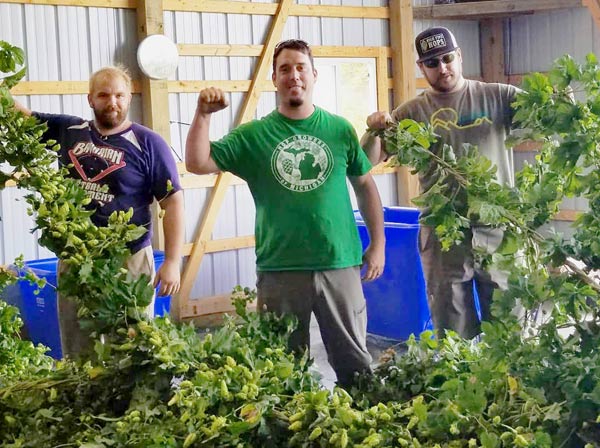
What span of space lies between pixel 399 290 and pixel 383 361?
4.54 meters

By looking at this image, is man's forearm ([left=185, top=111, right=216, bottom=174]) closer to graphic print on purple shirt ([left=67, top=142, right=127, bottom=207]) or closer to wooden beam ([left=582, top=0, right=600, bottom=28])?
graphic print on purple shirt ([left=67, top=142, right=127, bottom=207])

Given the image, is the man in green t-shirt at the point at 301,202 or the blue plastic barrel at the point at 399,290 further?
the blue plastic barrel at the point at 399,290

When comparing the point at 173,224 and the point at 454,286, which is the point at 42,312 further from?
the point at 454,286

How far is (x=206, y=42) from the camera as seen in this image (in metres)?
7.72

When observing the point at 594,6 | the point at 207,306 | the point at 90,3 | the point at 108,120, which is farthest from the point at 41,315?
the point at 594,6

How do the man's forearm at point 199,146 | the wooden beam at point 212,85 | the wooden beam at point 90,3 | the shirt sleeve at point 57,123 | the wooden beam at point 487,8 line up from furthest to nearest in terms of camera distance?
the wooden beam at point 487,8, the wooden beam at point 212,85, the wooden beam at point 90,3, the shirt sleeve at point 57,123, the man's forearm at point 199,146

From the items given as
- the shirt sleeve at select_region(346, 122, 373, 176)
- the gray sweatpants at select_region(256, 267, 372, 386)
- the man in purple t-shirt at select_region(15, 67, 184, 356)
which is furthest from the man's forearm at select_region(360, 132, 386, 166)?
the man in purple t-shirt at select_region(15, 67, 184, 356)

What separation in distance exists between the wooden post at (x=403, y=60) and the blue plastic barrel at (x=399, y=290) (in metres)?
2.13

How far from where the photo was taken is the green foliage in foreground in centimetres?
161

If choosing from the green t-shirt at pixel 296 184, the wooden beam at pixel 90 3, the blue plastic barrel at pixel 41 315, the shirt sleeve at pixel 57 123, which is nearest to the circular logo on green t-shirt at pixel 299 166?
the green t-shirt at pixel 296 184

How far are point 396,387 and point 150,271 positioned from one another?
1.78 m

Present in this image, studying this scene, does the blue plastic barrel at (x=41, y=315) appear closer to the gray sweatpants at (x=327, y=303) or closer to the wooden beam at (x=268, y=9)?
the wooden beam at (x=268, y=9)

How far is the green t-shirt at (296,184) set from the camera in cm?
334

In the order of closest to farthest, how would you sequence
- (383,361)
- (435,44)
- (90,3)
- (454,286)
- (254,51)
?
1. (383,361)
2. (435,44)
3. (454,286)
4. (90,3)
5. (254,51)
